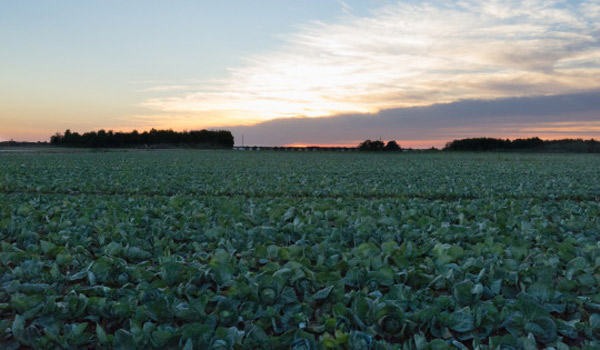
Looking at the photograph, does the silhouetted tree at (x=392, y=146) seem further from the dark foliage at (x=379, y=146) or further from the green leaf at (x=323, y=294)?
the green leaf at (x=323, y=294)

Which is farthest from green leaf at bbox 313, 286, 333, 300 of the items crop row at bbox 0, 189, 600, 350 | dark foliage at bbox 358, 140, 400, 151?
dark foliage at bbox 358, 140, 400, 151

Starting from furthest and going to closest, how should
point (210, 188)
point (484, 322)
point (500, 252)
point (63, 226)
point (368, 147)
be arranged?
point (368, 147) < point (210, 188) < point (63, 226) < point (500, 252) < point (484, 322)

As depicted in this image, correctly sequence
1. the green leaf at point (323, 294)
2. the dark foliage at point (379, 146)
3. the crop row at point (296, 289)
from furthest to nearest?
the dark foliage at point (379, 146)
the green leaf at point (323, 294)
the crop row at point (296, 289)

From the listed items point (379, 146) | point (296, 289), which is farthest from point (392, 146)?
point (296, 289)

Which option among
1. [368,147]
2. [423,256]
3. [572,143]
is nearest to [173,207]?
[423,256]

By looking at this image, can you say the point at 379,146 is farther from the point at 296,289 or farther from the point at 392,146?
the point at 296,289

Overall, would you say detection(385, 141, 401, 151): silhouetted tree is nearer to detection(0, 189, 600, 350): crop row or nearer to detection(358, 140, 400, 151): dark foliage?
detection(358, 140, 400, 151): dark foliage

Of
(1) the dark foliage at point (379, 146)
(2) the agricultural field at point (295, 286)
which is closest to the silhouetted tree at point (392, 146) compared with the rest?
(1) the dark foliage at point (379, 146)

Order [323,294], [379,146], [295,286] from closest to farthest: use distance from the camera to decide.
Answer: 1. [323,294]
2. [295,286]
3. [379,146]

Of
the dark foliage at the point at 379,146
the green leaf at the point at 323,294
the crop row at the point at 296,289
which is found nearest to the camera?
the crop row at the point at 296,289

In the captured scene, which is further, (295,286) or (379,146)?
(379,146)

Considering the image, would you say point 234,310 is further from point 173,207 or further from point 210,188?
point 210,188

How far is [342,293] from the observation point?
376cm

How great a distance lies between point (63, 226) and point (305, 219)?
3.67 metres
